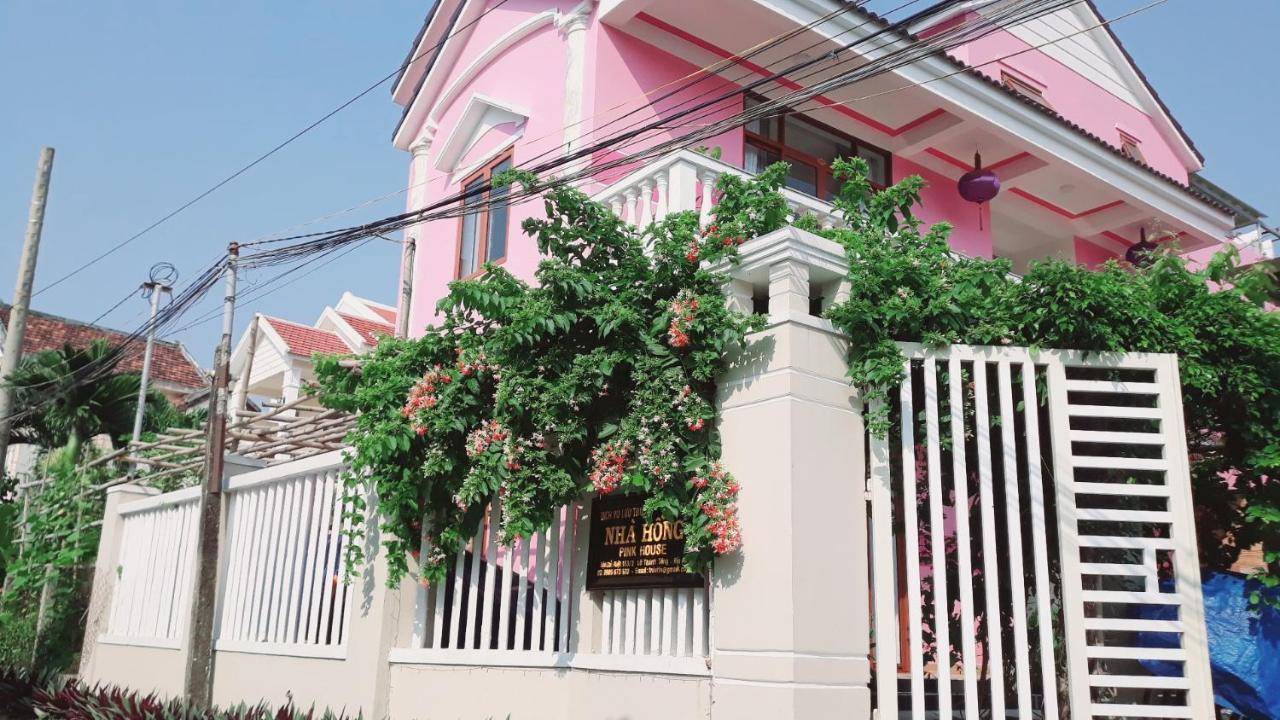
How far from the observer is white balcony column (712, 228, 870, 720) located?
475cm

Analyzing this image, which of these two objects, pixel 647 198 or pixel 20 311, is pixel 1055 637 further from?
pixel 20 311

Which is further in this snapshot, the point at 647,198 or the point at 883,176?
the point at 883,176

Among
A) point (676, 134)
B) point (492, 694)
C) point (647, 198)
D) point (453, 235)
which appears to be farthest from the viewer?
point (453, 235)

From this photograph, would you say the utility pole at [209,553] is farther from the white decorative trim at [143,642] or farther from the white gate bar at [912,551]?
the white gate bar at [912,551]

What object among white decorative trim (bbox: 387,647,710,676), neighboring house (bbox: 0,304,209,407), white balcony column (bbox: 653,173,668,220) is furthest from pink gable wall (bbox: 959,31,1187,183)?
neighboring house (bbox: 0,304,209,407)

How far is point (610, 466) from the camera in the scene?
17.7 ft

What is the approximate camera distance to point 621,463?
17.5 feet

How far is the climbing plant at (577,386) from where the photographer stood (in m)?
5.23

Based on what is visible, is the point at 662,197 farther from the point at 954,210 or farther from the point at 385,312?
the point at 385,312

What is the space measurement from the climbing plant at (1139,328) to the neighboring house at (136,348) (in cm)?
2536

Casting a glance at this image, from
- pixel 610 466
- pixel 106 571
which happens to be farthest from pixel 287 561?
pixel 106 571

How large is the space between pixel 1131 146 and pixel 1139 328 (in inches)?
386

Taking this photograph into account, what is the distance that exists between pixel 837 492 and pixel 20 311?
36.5 feet

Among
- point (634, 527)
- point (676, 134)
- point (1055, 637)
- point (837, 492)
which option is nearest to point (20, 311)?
point (676, 134)
